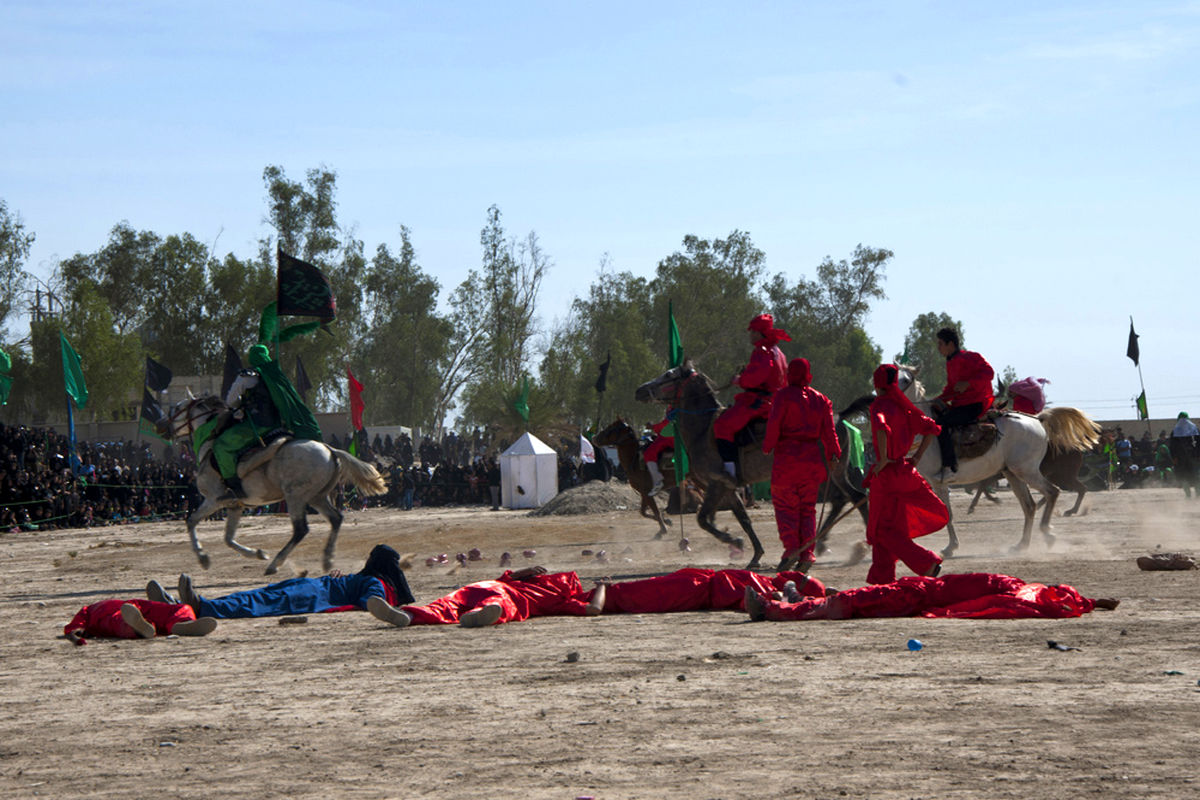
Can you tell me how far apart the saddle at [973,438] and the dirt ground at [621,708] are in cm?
472

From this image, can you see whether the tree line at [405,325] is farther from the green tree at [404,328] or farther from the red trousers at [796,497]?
the red trousers at [796,497]

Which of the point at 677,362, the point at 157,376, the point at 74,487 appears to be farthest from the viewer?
the point at 157,376

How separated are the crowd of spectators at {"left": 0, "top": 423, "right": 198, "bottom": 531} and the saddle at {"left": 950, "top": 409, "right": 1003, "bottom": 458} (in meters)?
21.2

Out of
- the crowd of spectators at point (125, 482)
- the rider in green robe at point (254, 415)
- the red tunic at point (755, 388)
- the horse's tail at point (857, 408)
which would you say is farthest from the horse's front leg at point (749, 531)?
the crowd of spectators at point (125, 482)

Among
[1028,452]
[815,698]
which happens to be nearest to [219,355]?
[1028,452]

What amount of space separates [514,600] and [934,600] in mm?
2872

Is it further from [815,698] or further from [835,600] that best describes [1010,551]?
[815,698]

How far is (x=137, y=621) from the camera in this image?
8547 mm

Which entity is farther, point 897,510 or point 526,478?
point 526,478

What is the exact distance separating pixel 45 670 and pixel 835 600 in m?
4.83

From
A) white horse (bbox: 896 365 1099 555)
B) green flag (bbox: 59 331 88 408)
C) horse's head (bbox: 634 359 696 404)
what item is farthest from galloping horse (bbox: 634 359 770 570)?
green flag (bbox: 59 331 88 408)

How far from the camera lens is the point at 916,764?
175 inches

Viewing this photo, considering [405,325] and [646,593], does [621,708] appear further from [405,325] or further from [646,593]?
[405,325]

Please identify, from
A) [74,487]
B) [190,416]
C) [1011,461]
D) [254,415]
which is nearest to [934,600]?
[1011,461]
